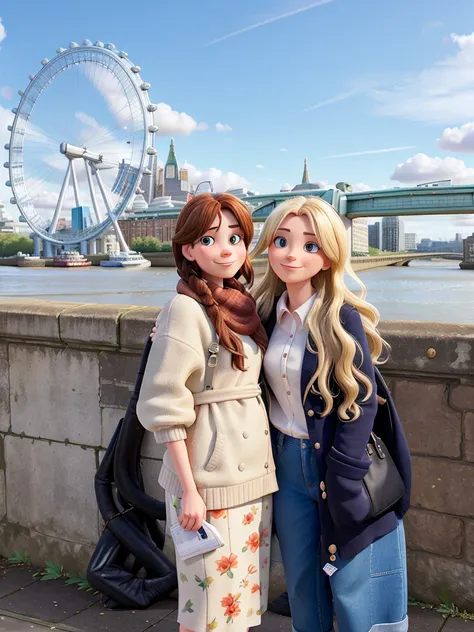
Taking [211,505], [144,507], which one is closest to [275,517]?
[211,505]

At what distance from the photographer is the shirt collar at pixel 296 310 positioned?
6.08 ft

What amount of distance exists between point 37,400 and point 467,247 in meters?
45.5

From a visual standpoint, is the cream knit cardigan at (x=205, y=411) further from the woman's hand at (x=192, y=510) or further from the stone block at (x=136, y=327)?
the stone block at (x=136, y=327)

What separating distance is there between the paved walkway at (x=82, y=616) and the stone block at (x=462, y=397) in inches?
30.0

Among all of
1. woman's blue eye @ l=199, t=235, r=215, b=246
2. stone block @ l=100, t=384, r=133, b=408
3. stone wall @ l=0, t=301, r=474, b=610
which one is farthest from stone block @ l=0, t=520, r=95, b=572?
woman's blue eye @ l=199, t=235, r=215, b=246

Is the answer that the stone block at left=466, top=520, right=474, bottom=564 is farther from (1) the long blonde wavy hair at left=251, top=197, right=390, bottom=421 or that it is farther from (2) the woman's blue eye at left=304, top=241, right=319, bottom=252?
(2) the woman's blue eye at left=304, top=241, right=319, bottom=252

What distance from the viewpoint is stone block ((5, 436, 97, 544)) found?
300 cm

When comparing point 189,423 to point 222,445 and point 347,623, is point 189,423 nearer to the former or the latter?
point 222,445

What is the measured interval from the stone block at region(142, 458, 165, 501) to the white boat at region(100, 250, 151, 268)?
4566 centimetres

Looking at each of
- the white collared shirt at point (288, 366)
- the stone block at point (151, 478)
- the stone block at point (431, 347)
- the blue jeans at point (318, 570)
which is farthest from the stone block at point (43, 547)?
the stone block at point (431, 347)

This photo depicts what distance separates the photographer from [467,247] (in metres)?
45.1

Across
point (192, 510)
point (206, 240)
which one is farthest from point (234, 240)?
point (192, 510)

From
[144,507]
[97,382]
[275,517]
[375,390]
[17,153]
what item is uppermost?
[17,153]

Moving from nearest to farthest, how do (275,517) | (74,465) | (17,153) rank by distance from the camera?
(275,517)
(74,465)
(17,153)
